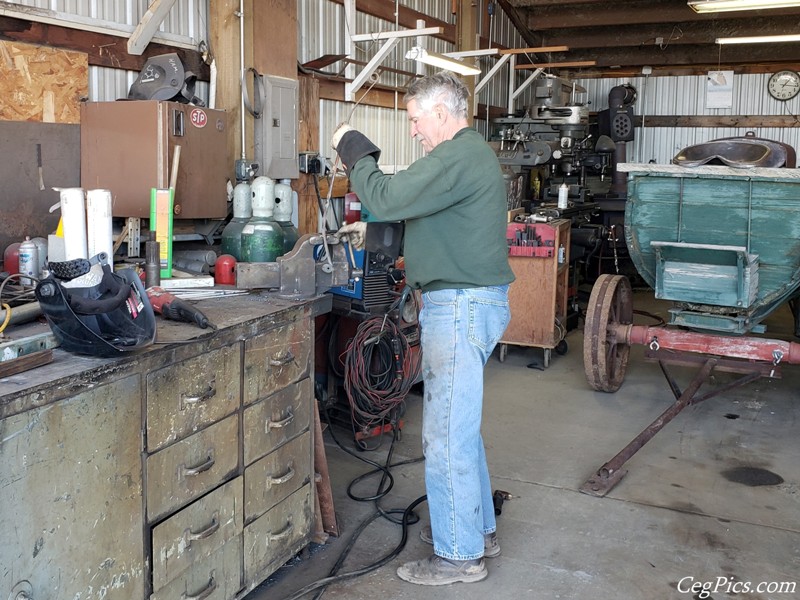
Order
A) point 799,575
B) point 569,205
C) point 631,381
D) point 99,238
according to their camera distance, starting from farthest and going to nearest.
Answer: point 569,205, point 631,381, point 799,575, point 99,238

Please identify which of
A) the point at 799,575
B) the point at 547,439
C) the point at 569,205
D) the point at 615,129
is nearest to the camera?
the point at 799,575

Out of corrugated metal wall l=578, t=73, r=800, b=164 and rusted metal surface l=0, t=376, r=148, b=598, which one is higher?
corrugated metal wall l=578, t=73, r=800, b=164

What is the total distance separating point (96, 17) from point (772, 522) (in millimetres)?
3255

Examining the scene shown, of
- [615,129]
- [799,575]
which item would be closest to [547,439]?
[799,575]

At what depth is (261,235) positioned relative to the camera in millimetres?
2861

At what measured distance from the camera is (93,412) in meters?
1.71

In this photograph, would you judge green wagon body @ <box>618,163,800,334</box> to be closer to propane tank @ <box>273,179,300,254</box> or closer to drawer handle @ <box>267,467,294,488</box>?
propane tank @ <box>273,179,300,254</box>

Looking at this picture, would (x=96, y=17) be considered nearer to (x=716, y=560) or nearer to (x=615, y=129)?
(x=716, y=560)

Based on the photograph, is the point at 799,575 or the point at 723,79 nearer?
the point at 799,575

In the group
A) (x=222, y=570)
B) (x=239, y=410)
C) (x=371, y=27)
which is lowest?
(x=222, y=570)

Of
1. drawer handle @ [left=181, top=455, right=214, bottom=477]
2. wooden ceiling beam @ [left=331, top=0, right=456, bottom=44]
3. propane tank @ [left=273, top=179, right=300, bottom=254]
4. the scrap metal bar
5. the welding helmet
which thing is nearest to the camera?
the welding helmet

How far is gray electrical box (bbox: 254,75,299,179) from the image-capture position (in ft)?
12.3

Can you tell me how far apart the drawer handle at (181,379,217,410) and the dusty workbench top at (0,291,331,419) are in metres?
0.10

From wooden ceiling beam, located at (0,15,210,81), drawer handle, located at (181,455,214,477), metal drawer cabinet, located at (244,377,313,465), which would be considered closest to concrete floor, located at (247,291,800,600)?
metal drawer cabinet, located at (244,377,313,465)
